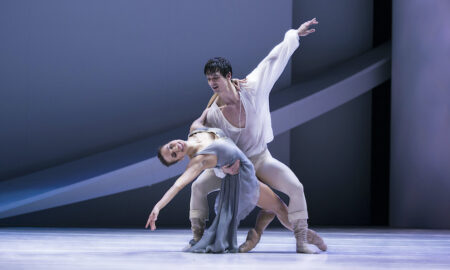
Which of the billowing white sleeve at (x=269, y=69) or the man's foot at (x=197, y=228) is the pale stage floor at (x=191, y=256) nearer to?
the man's foot at (x=197, y=228)

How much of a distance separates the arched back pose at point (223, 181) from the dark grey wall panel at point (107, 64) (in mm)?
3852

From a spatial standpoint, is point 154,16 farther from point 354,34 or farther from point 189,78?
point 354,34

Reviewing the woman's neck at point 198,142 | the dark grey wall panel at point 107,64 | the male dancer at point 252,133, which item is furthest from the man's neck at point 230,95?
the dark grey wall panel at point 107,64

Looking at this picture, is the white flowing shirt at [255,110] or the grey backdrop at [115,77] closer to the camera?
the white flowing shirt at [255,110]

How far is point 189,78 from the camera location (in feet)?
25.3

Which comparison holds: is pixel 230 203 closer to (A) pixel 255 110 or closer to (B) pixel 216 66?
(A) pixel 255 110

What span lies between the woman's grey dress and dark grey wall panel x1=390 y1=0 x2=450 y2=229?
405 cm

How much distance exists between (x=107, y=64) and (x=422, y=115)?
139 inches

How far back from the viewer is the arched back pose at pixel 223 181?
3539 millimetres

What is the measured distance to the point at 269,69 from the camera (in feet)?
13.1

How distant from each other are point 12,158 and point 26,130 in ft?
1.11

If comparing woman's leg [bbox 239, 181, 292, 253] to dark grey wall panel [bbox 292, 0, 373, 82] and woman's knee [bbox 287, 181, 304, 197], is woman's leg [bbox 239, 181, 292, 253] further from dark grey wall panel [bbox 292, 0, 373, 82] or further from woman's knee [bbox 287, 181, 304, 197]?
dark grey wall panel [bbox 292, 0, 373, 82]

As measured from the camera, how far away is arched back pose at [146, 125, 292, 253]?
11.6 ft

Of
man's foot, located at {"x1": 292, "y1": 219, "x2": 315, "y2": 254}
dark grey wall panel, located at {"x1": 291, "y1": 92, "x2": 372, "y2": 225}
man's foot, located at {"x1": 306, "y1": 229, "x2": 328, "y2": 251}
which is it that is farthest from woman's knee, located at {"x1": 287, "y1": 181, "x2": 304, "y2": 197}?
dark grey wall panel, located at {"x1": 291, "y1": 92, "x2": 372, "y2": 225}
